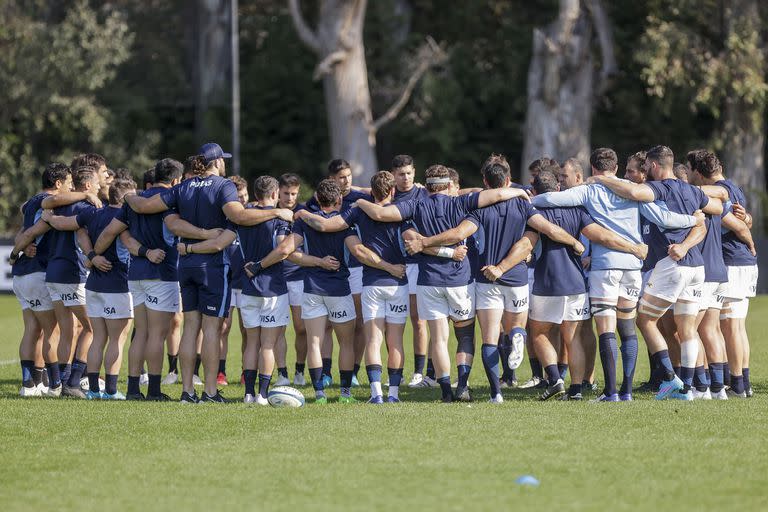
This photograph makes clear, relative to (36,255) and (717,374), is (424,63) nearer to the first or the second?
(36,255)

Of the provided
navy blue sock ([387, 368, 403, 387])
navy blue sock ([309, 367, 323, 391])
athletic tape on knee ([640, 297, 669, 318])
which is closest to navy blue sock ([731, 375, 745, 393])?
athletic tape on knee ([640, 297, 669, 318])

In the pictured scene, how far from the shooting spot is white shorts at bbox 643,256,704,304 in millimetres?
10750

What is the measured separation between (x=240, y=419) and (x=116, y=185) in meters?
3.00

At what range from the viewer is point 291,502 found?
720 cm

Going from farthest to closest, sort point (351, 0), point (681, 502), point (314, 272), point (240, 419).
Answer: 1. point (351, 0)
2. point (314, 272)
3. point (240, 419)
4. point (681, 502)

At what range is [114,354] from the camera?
11.5m

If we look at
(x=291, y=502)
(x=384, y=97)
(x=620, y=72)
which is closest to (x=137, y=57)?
(x=384, y=97)

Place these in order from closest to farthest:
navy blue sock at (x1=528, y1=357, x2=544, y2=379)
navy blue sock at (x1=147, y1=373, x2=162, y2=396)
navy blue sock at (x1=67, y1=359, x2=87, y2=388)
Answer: navy blue sock at (x1=147, y1=373, x2=162, y2=396) → navy blue sock at (x1=67, y1=359, x2=87, y2=388) → navy blue sock at (x1=528, y1=357, x2=544, y2=379)

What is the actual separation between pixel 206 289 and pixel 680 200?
4298 mm

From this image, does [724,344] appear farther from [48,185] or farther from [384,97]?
[384,97]

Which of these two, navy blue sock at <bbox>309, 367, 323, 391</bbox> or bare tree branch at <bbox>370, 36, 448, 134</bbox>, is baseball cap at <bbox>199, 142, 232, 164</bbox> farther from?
bare tree branch at <bbox>370, 36, 448, 134</bbox>

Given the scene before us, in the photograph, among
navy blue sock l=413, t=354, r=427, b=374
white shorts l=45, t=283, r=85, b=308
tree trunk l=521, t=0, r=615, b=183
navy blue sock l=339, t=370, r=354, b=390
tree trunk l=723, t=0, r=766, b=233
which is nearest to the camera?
navy blue sock l=339, t=370, r=354, b=390

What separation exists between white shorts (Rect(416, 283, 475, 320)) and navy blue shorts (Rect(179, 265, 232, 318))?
1.76 metres

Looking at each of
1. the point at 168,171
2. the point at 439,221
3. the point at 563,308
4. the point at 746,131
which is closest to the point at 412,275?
the point at 439,221
